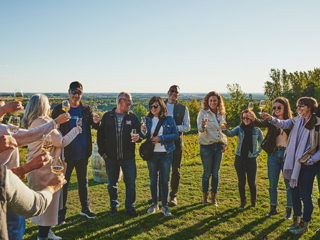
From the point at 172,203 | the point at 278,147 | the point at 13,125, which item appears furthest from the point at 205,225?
the point at 13,125

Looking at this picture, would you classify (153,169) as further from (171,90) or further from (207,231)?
(171,90)

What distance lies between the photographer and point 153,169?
4.96m

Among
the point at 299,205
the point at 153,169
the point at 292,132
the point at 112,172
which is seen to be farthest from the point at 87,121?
the point at 299,205

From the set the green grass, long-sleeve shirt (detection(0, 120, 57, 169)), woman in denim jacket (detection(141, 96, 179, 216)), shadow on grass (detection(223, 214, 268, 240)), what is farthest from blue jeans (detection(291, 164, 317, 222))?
long-sleeve shirt (detection(0, 120, 57, 169))

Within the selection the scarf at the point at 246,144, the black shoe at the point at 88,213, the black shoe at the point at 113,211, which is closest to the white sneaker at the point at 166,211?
the black shoe at the point at 113,211

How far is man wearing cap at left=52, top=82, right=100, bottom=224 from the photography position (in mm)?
4715

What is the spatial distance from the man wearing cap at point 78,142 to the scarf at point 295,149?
3.58 meters

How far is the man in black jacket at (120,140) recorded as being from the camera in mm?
4902

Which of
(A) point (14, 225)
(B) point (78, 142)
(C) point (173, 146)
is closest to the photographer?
(A) point (14, 225)

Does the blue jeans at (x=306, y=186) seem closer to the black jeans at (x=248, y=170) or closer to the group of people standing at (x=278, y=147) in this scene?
the group of people standing at (x=278, y=147)

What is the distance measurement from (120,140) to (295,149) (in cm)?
320

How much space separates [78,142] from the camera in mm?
4727

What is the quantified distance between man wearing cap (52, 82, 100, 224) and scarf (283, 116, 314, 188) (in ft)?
11.7

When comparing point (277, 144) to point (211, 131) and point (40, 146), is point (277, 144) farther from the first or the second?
point (40, 146)
